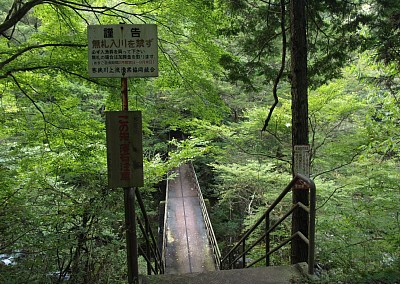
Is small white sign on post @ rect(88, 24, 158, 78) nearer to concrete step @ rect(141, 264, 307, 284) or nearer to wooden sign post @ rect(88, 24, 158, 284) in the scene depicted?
wooden sign post @ rect(88, 24, 158, 284)

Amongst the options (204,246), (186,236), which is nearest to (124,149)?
(204,246)

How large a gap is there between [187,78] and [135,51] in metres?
2.29

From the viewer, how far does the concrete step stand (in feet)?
9.50

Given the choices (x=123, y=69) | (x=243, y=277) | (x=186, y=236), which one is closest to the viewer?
(x=123, y=69)

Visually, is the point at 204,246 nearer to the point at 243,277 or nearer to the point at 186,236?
the point at 186,236

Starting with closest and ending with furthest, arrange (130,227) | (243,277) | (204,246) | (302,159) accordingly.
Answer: (130,227) → (243,277) → (302,159) → (204,246)

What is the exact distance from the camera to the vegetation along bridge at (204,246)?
299 cm

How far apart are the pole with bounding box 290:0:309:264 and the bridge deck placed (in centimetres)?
420

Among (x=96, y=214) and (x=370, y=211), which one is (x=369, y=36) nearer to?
(x=370, y=211)

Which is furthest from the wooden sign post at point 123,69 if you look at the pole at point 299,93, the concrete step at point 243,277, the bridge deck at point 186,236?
the bridge deck at point 186,236

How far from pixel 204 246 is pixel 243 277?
5762 mm

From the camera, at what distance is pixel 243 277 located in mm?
3043

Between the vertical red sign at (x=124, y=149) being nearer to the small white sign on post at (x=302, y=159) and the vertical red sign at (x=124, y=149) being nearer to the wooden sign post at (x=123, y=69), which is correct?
the wooden sign post at (x=123, y=69)

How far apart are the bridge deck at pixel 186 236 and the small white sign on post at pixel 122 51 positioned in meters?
5.99
